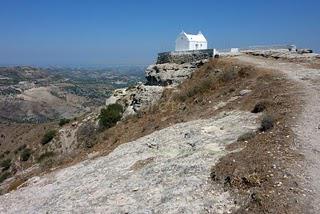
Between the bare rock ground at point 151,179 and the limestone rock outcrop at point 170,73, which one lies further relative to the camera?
the limestone rock outcrop at point 170,73

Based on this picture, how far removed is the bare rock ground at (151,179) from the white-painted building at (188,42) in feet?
89.7

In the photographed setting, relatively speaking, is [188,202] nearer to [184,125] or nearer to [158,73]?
[184,125]

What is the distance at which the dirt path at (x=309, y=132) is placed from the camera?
36.8 ft

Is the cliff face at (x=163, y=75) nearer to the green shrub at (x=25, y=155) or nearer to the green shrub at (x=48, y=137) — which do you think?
the green shrub at (x=48, y=137)

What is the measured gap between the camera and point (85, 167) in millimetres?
21062

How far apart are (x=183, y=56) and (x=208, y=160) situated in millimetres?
29970

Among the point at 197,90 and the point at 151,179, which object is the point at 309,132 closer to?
the point at 151,179

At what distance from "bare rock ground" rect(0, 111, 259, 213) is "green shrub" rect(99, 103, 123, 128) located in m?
17.8

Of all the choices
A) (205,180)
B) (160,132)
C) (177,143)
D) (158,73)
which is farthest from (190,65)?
(205,180)

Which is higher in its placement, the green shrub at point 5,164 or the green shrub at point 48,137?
the green shrub at point 48,137

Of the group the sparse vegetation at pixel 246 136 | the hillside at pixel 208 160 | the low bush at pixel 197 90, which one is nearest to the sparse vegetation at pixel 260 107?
the hillside at pixel 208 160

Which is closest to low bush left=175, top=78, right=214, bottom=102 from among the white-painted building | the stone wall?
the stone wall

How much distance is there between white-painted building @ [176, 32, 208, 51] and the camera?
4844 centimetres

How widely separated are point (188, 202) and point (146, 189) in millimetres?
2430
